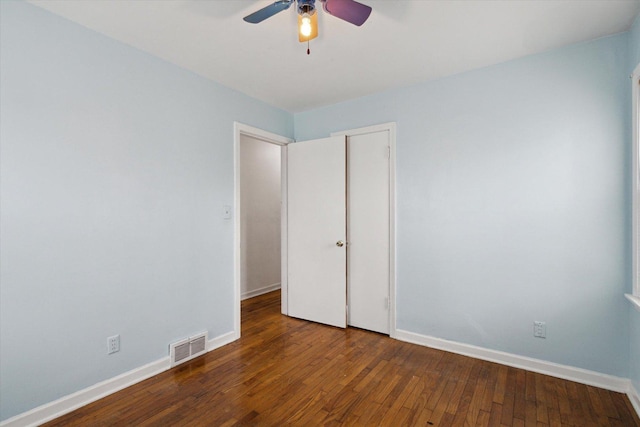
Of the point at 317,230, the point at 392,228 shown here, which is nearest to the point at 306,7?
the point at 392,228

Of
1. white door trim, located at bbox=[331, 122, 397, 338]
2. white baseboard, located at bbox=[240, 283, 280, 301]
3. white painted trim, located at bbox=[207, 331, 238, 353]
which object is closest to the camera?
white painted trim, located at bbox=[207, 331, 238, 353]

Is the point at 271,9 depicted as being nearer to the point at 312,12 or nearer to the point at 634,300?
the point at 312,12

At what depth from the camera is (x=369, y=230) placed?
3.33 m

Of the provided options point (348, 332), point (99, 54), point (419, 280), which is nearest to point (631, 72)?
point (419, 280)

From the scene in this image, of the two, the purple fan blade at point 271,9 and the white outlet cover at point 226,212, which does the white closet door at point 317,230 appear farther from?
the purple fan blade at point 271,9

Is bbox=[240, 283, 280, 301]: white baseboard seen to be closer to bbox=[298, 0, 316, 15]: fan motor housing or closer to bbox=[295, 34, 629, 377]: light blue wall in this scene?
bbox=[295, 34, 629, 377]: light blue wall

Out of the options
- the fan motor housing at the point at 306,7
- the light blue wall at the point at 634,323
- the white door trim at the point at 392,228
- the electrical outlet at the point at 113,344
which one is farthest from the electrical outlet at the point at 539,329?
the electrical outlet at the point at 113,344

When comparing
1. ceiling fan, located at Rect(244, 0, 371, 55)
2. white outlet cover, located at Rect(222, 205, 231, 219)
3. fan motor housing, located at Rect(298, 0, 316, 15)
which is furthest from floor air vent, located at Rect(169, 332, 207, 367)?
fan motor housing, located at Rect(298, 0, 316, 15)

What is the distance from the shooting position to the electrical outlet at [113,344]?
86.5 inches

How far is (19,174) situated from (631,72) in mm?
3973

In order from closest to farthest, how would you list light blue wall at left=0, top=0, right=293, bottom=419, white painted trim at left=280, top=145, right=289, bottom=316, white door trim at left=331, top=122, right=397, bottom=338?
light blue wall at left=0, top=0, right=293, bottom=419 < white door trim at left=331, top=122, right=397, bottom=338 < white painted trim at left=280, top=145, right=289, bottom=316

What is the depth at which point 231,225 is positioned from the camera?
10.2 feet

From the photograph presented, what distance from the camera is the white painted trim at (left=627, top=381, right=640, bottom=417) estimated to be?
196 centimetres

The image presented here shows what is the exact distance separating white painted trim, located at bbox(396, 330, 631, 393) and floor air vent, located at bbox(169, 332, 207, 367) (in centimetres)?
188
